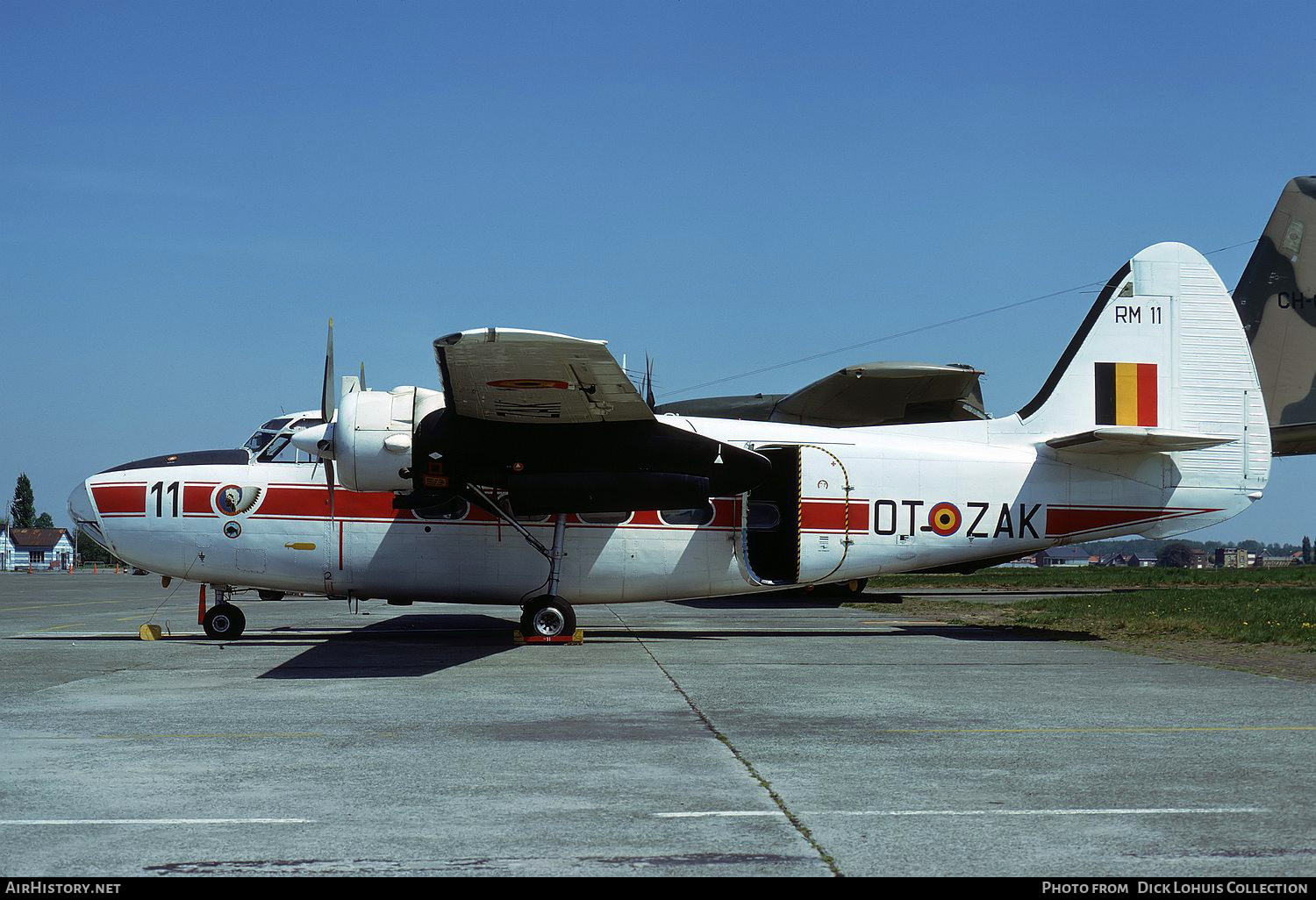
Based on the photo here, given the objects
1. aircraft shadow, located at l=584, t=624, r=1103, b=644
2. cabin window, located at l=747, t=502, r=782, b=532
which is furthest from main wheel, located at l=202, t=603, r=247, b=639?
cabin window, located at l=747, t=502, r=782, b=532

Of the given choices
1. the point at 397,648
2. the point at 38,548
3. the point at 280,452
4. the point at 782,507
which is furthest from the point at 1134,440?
the point at 38,548

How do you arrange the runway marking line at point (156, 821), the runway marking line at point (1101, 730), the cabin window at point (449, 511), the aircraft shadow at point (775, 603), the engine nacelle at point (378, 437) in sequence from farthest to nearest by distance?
1. the aircraft shadow at point (775, 603)
2. the cabin window at point (449, 511)
3. the engine nacelle at point (378, 437)
4. the runway marking line at point (1101, 730)
5. the runway marking line at point (156, 821)

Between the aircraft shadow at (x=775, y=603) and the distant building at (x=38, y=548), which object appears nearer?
the aircraft shadow at (x=775, y=603)

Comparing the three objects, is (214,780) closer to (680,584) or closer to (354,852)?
(354,852)

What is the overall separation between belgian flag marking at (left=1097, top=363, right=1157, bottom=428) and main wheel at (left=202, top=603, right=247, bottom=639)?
13.9m

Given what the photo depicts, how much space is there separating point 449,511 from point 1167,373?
1132 cm

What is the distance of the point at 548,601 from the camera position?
1702cm

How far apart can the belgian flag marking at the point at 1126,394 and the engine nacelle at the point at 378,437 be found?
10306 mm

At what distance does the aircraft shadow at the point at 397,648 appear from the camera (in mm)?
13547

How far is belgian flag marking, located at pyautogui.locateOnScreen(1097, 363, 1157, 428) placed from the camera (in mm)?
17734

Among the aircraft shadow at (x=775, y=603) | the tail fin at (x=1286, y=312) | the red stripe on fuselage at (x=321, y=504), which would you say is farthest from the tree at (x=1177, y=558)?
the red stripe on fuselage at (x=321, y=504)

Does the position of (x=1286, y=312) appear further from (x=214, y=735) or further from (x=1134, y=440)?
A: (x=214, y=735)

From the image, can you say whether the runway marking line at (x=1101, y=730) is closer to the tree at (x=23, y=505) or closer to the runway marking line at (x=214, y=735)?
the runway marking line at (x=214, y=735)

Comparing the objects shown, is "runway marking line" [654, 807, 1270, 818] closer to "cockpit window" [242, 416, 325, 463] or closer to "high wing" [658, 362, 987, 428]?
"cockpit window" [242, 416, 325, 463]
